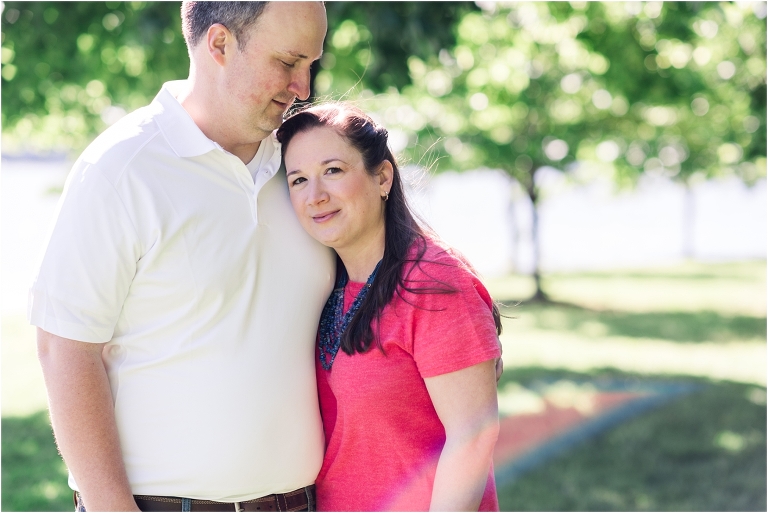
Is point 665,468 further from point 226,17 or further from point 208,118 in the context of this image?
point 226,17

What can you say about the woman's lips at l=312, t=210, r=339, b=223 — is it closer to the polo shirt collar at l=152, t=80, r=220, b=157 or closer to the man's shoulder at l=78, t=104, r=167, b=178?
the polo shirt collar at l=152, t=80, r=220, b=157

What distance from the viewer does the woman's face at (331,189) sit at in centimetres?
250

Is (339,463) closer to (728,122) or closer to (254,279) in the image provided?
(254,279)

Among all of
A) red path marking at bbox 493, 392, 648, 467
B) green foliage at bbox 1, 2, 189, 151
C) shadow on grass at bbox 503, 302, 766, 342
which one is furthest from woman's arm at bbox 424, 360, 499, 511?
shadow on grass at bbox 503, 302, 766, 342

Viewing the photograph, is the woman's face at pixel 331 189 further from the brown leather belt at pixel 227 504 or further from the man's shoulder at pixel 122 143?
the brown leather belt at pixel 227 504

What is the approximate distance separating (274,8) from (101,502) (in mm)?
1503

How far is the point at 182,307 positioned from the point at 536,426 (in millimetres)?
6140

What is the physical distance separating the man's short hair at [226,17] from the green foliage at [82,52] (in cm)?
333

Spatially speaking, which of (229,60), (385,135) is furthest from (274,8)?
(385,135)

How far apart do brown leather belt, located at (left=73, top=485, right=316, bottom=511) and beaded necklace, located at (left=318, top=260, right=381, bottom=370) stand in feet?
1.38

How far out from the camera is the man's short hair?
2322 millimetres

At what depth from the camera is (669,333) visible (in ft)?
43.7

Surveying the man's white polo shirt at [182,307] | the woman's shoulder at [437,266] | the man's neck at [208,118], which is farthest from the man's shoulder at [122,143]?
the woman's shoulder at [437,266]

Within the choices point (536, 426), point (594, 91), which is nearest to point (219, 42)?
point (536, 426)
